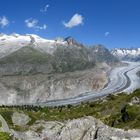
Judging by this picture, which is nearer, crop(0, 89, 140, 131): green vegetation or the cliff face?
the cliff face

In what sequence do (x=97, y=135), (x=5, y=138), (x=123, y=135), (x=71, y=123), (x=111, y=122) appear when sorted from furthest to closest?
(x=111, y=122)
(x=71, y=123)
(x=97, y=135)
(x=123, y=135)
(x=5, y=138)

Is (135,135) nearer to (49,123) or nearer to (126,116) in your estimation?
(49,123)

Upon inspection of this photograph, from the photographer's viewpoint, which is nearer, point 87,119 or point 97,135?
point 97,135

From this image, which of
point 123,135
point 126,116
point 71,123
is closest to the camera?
point 123,135

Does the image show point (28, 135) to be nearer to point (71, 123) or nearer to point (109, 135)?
point (71, 123)

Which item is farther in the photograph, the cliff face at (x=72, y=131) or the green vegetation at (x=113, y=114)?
the green vegetation at (x=113, y=114)

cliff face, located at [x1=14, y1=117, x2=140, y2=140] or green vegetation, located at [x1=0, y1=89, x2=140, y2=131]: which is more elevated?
green vegetation, located at [x1=0, y1=89, x2=140, y2=131]

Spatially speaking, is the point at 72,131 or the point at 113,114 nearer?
the point at 72,131

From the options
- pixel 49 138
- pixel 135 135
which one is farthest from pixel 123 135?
pixel 49 138

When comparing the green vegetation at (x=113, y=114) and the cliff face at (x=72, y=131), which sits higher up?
the green vegetation at (x=113, y=114)

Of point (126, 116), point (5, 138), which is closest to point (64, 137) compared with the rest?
point (5, 138)

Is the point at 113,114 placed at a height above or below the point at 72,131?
above
